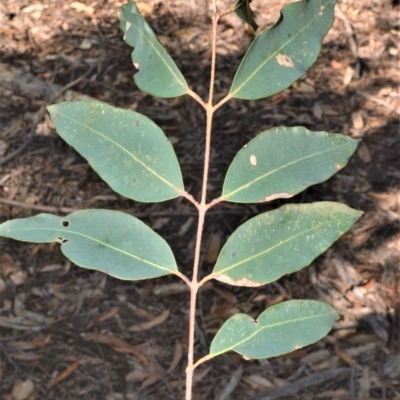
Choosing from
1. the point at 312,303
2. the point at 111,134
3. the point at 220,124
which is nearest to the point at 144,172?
the point at 111,134

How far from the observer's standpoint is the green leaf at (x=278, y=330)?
741mm

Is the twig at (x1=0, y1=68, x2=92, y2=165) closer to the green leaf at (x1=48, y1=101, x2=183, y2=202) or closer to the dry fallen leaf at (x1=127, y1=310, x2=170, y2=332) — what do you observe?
the dry fallen leaf at (x1=127, y1=310, x2=170, y2=332)

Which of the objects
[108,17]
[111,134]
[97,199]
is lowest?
[97,199]

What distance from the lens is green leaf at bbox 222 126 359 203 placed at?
0.74 meters

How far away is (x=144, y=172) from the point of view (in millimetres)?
778

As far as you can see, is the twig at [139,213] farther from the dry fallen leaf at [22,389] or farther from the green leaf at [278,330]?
the green leaf at [278,330]

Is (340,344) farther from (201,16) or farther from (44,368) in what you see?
(201,16)

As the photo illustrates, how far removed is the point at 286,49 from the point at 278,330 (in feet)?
1.07

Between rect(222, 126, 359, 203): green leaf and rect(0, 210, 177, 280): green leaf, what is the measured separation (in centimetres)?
11

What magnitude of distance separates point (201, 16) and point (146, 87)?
102 inches

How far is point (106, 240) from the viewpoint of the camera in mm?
768

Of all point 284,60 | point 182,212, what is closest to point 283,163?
point 284,60

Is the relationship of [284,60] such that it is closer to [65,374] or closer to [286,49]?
[286,49]

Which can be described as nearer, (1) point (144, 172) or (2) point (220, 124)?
(1) point (144, 172)
